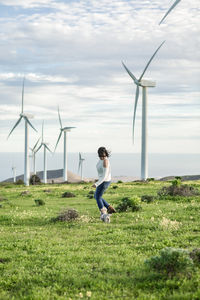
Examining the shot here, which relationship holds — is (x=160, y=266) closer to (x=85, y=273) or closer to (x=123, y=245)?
(x=85, y=273)

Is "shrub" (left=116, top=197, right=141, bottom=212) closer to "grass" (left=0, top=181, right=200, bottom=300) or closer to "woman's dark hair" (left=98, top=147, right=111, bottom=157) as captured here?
"grass" (left=0, top=181, right=200, bottom=300)

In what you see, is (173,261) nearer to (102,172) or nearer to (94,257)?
(94,257)

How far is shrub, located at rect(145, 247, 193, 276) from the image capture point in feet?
26.5

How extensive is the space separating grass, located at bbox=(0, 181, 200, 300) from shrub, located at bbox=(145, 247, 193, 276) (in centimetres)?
14

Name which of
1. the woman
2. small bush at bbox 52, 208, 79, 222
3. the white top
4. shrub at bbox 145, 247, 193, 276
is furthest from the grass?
the white top

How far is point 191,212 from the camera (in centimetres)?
1814

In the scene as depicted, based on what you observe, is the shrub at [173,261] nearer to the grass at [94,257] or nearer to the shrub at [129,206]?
the grass at [94,257]

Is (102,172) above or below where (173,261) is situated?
above

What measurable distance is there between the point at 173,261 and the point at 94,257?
2770mm

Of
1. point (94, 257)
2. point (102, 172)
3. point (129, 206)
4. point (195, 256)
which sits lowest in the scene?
point (94, 257)

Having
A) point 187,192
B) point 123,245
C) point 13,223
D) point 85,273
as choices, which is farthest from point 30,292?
point 187,192

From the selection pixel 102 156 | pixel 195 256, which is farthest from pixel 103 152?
pixel 195 256

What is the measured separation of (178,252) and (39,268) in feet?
11.3

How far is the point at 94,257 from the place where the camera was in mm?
10352
